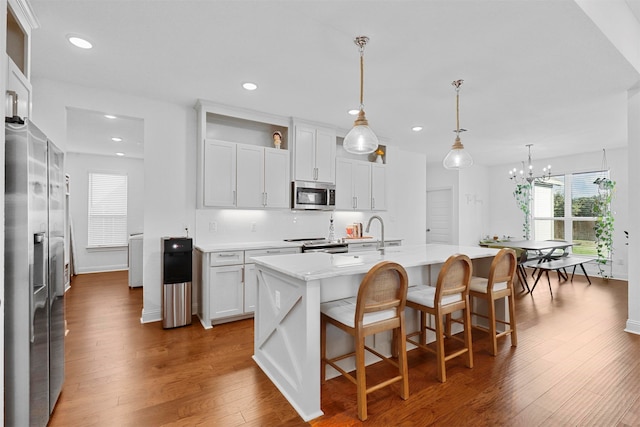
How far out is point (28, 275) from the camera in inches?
63.4

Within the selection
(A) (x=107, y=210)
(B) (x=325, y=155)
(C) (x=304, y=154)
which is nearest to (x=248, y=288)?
(C) (x=304, y=154)

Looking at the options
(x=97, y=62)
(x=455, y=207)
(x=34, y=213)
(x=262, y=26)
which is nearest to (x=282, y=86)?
(x=262, y=26)

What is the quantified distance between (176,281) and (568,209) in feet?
26.6

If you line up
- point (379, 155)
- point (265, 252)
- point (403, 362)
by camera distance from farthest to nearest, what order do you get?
point (379, 155), point (265, 252), point (403, 362)

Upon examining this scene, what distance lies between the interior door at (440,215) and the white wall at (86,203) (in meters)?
7.20

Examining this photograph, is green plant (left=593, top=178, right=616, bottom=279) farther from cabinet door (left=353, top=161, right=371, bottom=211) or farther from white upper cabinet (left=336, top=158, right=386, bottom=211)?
cabinet door (left=353, top=161, right=371, bottom=211)

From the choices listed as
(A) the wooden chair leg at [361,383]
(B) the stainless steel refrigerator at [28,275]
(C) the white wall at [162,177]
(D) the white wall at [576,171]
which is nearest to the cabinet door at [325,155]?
(C) the white wall at [162,177]

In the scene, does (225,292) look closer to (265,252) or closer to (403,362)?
(265,252)

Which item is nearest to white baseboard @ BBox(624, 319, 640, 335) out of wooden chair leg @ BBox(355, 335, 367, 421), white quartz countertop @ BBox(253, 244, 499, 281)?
white quartz countertop @ BBox(253, 244, 499, 281)

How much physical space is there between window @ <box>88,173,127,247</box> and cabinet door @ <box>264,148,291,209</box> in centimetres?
454

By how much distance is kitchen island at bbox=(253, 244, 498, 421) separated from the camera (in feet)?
6.59

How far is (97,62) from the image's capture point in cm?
292

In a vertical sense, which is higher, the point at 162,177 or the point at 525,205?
the point at 162,177

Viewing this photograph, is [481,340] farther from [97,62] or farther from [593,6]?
[97,62]
